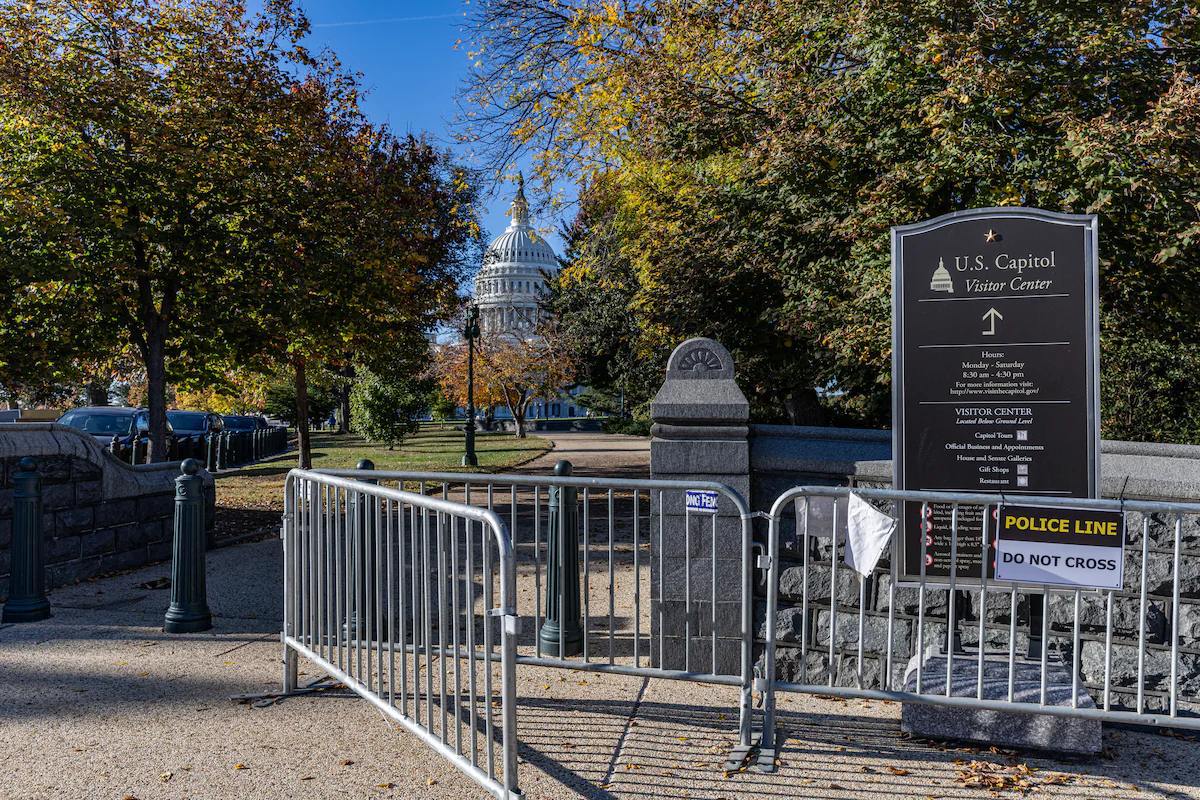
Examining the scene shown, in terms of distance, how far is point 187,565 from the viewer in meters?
6.60

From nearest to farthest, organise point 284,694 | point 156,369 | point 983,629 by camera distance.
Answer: point 983,629 < point 284,694 < point 156,369

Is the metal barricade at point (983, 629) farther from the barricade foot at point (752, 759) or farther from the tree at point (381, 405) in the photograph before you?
the tree at point (381, 405)

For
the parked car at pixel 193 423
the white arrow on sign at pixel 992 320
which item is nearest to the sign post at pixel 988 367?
the white arrow on sign at pixel 992 320

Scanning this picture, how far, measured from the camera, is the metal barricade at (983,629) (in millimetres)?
4133

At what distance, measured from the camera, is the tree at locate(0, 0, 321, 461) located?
10516mm

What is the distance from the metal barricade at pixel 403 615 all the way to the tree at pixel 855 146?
616 centimetres

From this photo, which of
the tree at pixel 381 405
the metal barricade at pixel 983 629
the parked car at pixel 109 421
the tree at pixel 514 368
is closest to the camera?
the metal barricade at pixel 983 629

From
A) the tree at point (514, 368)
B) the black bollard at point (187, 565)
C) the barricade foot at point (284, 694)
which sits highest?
the tree at point (514, 368)

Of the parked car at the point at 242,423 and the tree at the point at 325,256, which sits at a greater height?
the tree at the point at 325,256

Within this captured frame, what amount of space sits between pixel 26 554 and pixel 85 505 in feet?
4.99

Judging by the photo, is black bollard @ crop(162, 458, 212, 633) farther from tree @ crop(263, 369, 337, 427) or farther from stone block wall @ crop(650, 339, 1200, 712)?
tree @ crop(263, 369, 337, 427)

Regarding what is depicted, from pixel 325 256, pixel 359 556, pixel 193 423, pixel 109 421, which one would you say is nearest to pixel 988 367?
pixel 359 556

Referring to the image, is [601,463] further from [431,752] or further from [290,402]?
[290,402]

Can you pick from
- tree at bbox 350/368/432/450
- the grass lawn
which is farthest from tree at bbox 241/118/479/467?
tree at bbox 350/368/432/450
